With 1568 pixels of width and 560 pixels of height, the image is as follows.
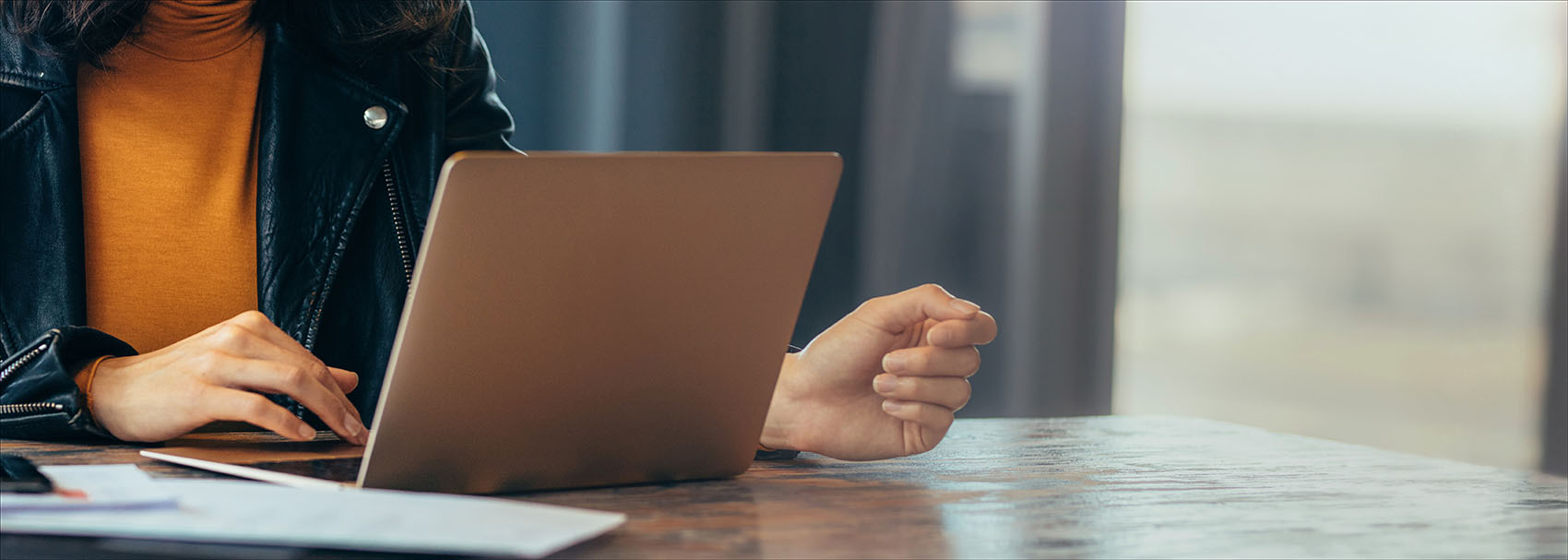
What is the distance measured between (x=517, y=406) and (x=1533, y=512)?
57 cm

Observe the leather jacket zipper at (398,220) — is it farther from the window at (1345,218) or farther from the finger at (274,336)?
the window at (1345,218)

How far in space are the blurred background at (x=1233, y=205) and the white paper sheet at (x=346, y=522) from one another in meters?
1.54

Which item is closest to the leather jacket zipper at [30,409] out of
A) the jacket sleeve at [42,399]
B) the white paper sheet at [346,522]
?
the jacket sleeve at [42,399]

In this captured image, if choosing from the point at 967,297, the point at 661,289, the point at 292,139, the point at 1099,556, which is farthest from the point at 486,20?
the point at 1099,556

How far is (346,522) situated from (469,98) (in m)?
1.00

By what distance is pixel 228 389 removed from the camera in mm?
779

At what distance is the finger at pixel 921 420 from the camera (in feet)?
2.76

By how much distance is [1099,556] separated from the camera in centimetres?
57

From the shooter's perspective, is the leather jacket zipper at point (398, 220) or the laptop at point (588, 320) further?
the leather jacket zipper at point (398, 220)

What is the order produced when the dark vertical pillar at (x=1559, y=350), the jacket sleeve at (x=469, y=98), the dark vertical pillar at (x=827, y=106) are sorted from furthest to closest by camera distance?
the dark vertical pillar at (x=1559, y=350)
the dark vertical pillar at (x=827, y=106)
the jacket sleeve at (x=469, y=98)

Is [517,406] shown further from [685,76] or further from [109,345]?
[685,76]

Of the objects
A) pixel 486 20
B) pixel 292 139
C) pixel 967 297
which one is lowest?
pixel 967 297

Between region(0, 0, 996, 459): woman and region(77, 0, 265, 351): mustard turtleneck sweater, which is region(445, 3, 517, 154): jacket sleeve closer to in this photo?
region(0, 0, 996, 459): woman

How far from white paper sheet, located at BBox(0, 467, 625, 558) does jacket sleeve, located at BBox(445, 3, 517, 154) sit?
2.93ft
